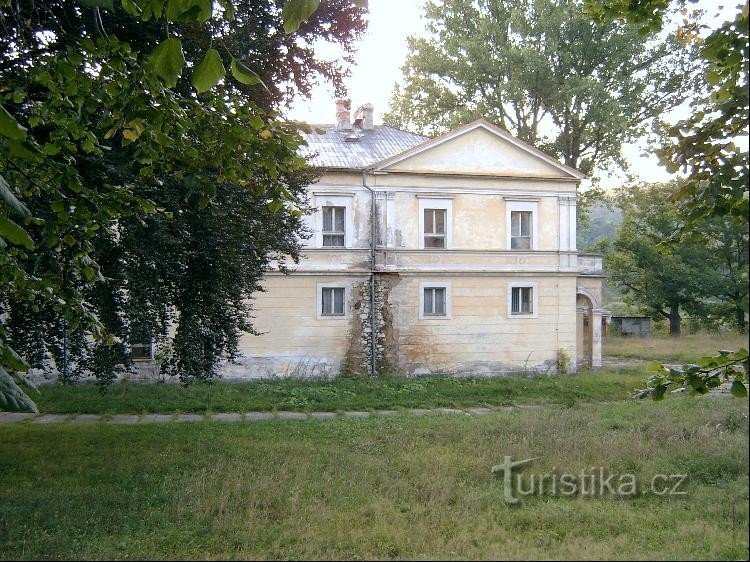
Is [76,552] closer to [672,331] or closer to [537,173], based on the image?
[537,173]

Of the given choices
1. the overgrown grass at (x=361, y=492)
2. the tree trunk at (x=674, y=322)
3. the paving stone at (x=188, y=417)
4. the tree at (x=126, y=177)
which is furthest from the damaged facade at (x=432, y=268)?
the tree trunk at (x=674, y=322)

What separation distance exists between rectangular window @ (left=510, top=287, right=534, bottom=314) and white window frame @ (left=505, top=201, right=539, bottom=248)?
130 cm

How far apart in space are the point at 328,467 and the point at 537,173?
595 inches

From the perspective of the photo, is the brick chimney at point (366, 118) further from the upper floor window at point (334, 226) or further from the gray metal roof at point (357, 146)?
the upper floor window at point (334, 226)

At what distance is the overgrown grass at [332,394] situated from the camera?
1418cm

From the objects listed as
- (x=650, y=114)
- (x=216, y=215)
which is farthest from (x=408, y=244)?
(x=650, y=114)

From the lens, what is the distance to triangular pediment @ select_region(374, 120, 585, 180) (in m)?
19.8

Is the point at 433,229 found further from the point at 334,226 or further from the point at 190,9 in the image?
the point at 190,9

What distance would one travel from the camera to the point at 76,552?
15.8 ft

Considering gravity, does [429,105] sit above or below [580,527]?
above

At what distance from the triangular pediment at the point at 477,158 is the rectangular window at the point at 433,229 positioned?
1.30 meters

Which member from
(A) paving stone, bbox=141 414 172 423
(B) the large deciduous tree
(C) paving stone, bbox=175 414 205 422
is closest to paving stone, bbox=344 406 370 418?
(C) paving stone, bbox=175 414 205 422

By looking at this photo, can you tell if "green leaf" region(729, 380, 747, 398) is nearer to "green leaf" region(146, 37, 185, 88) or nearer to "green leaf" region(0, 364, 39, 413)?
"green leaf" region(146, 37, 185, 88)

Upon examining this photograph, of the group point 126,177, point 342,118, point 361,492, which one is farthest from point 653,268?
point 126,177
